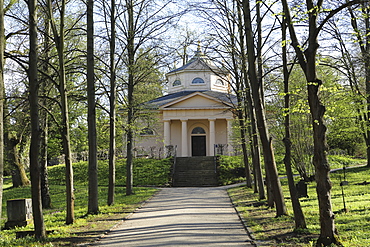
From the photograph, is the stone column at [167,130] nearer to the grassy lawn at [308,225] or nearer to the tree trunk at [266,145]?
the grassy lawn at [308,225]

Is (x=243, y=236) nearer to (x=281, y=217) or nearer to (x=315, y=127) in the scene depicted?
(x=281, y=217)

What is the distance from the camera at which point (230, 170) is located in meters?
31.0

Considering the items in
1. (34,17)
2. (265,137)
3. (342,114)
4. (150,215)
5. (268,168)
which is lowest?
(150,215)

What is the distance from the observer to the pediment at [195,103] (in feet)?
126

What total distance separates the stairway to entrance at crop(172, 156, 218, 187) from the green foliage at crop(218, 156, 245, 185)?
0.56 meters

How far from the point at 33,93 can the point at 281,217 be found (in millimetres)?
7002

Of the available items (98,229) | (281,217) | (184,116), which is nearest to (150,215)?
(98,229)

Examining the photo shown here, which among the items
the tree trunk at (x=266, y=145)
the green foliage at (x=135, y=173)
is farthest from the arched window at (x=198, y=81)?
the tree trunk at (x=266, y=145)

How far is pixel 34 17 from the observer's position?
9281 mm

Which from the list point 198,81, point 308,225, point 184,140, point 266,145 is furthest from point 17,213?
point 198,81

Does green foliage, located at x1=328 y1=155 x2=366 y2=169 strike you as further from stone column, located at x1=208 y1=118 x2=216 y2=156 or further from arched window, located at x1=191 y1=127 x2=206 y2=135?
arched window, located at x1=191 y1=127 x2=206 y2=135

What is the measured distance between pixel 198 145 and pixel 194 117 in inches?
144

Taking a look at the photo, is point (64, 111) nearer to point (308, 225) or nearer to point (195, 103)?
point (308, 225)

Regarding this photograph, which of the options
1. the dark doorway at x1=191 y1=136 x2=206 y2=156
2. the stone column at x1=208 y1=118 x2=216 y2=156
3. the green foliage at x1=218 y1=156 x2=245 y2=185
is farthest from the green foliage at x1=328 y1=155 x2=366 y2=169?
the dark doorway at x1=191 y1=136 x2=206 y2=156
